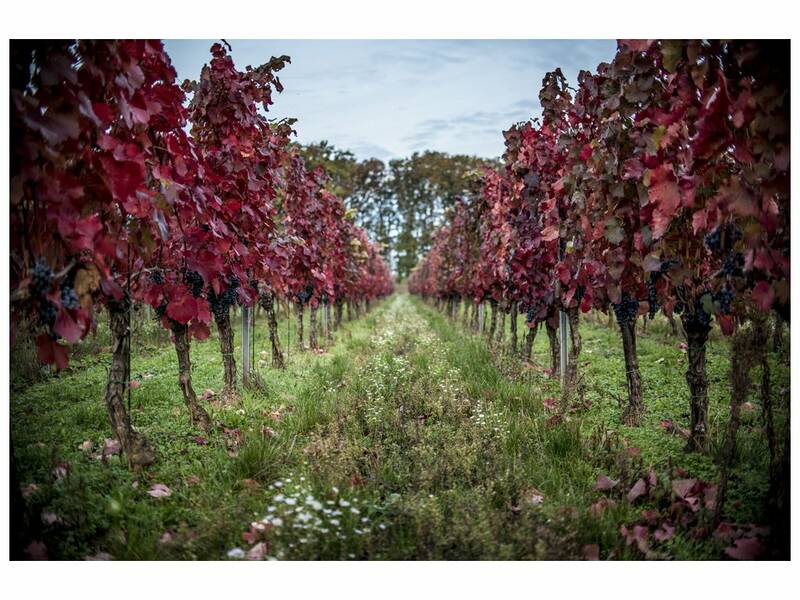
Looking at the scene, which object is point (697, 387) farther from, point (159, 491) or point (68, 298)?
point (68, 298)

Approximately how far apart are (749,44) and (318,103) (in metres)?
2.89

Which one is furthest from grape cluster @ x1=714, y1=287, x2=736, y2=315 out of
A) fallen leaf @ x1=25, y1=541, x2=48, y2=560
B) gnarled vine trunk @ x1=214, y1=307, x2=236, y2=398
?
gnarled vine trunk @ x1=214, y1=307, x2=236, y2=398

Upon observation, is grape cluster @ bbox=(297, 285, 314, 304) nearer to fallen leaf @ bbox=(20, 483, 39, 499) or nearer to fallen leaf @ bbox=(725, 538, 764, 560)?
fallen leaf @ bbox=(20, 483, 39, 499)

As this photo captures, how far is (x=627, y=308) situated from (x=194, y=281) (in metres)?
3.48

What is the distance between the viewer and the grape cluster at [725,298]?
306 centimetres

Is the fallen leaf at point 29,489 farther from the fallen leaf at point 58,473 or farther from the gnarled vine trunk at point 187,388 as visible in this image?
the gnarled vine trunk at point 187,388

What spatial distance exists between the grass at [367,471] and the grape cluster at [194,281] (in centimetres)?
114

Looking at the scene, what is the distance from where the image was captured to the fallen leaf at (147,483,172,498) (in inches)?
129

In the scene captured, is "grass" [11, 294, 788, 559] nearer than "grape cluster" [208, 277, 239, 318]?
Yes

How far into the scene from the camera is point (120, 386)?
3.66 meters

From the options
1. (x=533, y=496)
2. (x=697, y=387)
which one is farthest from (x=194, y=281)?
(x=697, y=387)

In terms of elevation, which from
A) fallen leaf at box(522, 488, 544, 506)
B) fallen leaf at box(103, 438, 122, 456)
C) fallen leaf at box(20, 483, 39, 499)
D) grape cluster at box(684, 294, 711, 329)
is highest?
grape cluster at box(684, 294, 711, 329)

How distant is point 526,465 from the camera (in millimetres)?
3736

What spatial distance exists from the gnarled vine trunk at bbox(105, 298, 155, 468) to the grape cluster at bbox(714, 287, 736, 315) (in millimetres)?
3571
